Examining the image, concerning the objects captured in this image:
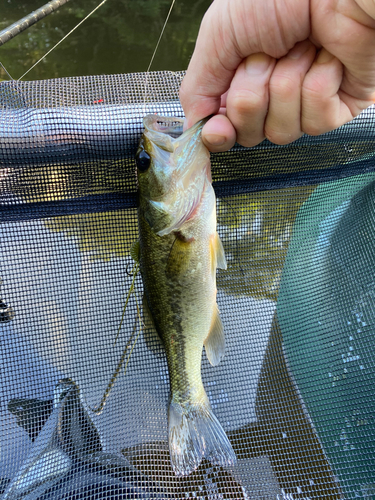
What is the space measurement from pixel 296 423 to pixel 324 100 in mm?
1826

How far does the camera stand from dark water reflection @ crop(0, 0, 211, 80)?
6469mm

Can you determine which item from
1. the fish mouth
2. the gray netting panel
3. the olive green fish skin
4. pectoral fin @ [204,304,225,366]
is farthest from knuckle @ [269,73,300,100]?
pectoral fin @ [204,304,225,366]

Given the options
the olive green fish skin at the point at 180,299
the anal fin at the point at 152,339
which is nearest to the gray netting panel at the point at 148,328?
the anal fin at the point at 152,339

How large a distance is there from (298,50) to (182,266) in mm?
931

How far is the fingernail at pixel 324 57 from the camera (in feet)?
3.03

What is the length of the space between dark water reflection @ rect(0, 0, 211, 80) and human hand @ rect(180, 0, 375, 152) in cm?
611

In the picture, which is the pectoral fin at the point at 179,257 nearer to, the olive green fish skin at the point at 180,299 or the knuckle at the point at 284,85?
the olive green fish skin at the point at 180,299

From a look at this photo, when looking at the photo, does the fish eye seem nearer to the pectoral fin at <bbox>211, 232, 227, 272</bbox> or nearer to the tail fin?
the pectoral fin at <bbox>211, 232, 227, 272</bbox>

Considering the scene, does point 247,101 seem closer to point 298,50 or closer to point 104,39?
point 298,50

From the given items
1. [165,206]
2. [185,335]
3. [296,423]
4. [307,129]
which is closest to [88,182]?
[165,206]

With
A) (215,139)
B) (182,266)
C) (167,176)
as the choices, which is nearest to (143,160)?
(167,176)

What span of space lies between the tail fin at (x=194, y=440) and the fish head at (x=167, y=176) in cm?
94

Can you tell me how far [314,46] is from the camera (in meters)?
0.95

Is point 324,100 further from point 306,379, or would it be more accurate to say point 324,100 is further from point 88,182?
point 306,379
